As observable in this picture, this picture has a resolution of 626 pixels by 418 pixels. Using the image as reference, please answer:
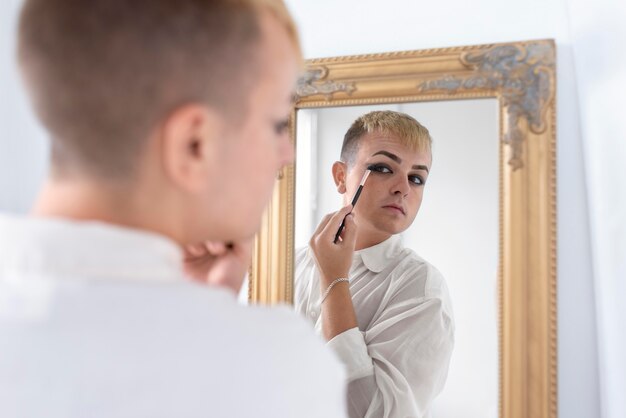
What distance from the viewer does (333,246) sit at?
1.30 m

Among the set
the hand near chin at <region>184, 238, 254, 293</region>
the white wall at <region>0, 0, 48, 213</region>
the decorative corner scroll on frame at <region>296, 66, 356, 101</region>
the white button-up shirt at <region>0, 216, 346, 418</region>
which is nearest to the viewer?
the white button-up shirt at <region>0, 216, 346, 418</region>

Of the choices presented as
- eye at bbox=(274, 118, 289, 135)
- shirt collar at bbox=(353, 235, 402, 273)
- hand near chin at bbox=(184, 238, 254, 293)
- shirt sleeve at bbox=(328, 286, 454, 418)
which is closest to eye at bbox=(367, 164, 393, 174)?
shirt collar at bbox=(353, 235, 402, 273)

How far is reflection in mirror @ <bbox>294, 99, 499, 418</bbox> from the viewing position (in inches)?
47.1

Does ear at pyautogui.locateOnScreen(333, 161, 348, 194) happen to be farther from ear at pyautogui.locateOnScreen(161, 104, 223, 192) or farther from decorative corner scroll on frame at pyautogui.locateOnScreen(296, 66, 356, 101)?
ear at pyautogui.locateOnScreen(161, 104, 223, 192)

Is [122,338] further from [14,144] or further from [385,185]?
[14,144]

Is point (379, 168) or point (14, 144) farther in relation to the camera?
point (14, 144)

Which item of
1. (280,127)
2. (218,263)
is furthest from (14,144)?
(280,127)

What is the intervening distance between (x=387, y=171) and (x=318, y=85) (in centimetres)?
24

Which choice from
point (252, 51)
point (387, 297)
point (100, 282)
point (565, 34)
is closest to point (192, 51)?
point (252, 51)

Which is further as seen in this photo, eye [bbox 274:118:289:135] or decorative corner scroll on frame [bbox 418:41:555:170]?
decorative corner scroll on frame [bbox 418:41:555:170]

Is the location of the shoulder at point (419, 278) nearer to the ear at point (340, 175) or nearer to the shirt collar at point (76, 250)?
the ear at point (340, 175)

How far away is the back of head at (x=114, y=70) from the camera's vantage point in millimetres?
423

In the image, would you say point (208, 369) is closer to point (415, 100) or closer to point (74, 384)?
point (74, 384)

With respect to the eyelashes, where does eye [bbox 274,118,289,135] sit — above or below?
below
